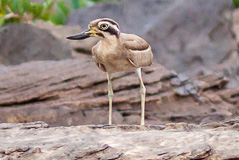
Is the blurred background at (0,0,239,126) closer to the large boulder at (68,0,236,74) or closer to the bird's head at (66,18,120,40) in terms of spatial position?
the large boulder at (68,0,236,74)

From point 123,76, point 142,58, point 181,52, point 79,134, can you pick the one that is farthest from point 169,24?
point 79,134

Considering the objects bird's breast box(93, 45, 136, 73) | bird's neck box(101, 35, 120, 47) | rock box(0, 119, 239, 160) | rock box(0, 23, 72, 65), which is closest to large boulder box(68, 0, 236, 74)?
rock box(0, 23, 72, 65)

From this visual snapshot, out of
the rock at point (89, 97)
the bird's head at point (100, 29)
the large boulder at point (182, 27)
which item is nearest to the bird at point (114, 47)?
the bird's head at point (100, 29)

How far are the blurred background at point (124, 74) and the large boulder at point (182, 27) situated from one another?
0.03m

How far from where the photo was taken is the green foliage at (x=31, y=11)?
45.3ft

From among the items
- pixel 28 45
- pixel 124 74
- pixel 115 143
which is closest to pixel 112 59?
pixel 115 143

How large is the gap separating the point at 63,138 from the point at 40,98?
393cm

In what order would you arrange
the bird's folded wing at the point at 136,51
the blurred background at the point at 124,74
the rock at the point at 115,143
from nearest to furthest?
the rock at the point at 115,143 → the bird's folded wing at the point at 136,51 → the blurred background at the point at 124,74

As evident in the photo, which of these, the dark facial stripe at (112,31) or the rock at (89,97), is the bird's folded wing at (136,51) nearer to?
the dark facial stripe at (112,31)

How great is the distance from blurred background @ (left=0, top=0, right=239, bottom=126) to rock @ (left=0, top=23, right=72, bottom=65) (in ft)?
0.09

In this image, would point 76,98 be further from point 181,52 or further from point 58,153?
point 181,52

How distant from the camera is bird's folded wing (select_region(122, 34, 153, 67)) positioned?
518 centimetres

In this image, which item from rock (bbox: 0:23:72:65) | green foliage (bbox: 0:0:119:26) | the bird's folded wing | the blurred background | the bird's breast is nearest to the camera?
the bird's breast

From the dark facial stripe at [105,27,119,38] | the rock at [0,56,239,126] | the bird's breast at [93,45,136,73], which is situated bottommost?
the rock at [0,56,239,126]
